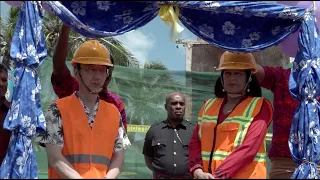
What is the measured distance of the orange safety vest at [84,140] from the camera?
12.0 feet

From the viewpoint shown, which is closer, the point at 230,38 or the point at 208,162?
the point at 208,162

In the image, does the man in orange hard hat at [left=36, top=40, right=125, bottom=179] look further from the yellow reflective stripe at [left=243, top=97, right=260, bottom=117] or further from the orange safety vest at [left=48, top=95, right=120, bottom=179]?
the yellow reflective stripe at [left=243, top=97, right=260, bottom=117]

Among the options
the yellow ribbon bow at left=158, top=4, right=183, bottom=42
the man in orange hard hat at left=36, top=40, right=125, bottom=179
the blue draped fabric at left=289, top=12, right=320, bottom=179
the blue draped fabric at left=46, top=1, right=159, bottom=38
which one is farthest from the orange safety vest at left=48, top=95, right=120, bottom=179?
the blue draped fabric at left=289, top=12, right=320, bottom=179

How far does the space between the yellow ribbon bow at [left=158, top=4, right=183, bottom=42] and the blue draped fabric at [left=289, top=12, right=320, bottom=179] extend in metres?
0.99

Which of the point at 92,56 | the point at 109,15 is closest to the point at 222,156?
the point at 92,56

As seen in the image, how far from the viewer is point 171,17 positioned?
3.96m

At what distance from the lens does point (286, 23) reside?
4258 millimetres

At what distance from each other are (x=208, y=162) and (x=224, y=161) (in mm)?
208

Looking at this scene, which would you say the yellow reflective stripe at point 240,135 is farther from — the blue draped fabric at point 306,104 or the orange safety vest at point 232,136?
the blue draped fabric at point 306,104

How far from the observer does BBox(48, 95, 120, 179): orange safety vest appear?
3665 millimetres

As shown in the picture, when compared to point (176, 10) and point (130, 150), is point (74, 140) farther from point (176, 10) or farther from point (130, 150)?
point (130, 150)

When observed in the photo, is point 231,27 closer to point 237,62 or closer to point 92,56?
point 237,62

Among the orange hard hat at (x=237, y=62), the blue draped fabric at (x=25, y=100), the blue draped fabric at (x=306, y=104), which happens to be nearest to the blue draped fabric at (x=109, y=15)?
the blue draped fabric at (x=25, y=100)

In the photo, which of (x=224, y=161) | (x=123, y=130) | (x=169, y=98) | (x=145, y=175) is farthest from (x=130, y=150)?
(x=224, y=161)
